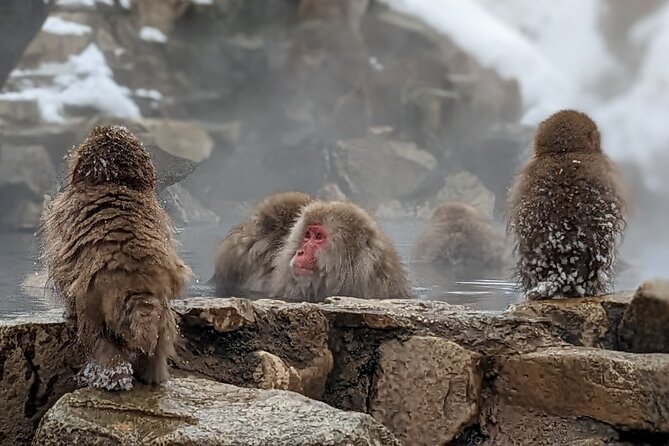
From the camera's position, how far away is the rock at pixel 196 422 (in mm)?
1276

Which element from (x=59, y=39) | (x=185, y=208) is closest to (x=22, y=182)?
A: (x=59, y=39)

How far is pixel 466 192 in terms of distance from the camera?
459 cm

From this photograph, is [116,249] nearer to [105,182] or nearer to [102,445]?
[105,182]

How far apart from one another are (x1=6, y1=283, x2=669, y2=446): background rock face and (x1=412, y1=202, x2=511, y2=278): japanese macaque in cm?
171

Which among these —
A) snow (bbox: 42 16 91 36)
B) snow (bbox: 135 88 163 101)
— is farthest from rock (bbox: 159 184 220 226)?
snow (bbox: 42 16 91 36)

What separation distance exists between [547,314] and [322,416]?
2.53 ft

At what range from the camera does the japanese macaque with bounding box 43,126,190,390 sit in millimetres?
1391

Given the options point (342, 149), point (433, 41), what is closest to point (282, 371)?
point (342, 149)

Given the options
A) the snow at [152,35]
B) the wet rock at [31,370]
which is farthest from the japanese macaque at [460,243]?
the snow at [152,35]

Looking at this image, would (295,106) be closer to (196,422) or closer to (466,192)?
(466,192)

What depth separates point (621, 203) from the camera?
6.61ft

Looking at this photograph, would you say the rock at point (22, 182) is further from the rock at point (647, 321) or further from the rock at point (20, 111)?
the rock at point (647, 321)

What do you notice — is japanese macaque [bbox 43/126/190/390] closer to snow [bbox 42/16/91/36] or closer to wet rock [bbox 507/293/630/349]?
wet rock [bbox 507/293/630/349]

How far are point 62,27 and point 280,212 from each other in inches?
274
